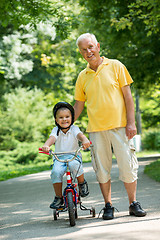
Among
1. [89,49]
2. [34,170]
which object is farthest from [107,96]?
[34,170]

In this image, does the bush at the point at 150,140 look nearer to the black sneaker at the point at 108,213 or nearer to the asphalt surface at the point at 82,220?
the asphalt surface at the point at 82,220

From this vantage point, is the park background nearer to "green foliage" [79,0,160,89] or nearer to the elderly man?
"green foliage" [79,0,160,89]

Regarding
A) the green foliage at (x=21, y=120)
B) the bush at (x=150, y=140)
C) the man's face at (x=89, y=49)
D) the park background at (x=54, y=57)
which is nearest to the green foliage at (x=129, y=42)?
the park background at (x=54, y=57)

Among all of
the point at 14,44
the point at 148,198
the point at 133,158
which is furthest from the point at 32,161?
the point at 133,158

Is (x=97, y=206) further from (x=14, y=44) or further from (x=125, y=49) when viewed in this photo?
(x=14, y=44)

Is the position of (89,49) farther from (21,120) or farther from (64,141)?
(21,120)

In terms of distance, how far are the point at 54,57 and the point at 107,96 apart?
845 inches

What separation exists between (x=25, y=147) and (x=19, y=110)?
2.47 metres

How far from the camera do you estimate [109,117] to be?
5309 millimetres

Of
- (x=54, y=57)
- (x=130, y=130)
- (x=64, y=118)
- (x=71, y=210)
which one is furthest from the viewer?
(x=54, y=57)

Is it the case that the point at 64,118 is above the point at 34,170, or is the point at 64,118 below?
above

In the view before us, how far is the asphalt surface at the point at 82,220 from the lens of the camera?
4.45 m

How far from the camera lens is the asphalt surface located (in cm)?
445

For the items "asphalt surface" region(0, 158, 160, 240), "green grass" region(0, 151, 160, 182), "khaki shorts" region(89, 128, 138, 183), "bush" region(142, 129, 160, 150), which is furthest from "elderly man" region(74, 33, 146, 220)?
"bush" region(142, 129, 160, 150)
